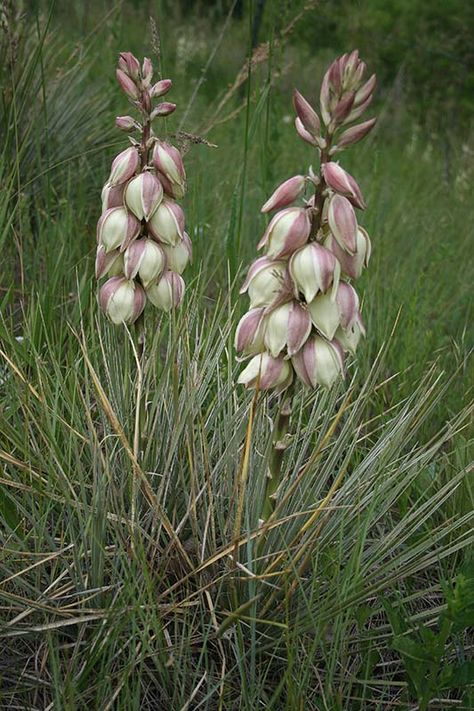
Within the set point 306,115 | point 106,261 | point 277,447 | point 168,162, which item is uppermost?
point 306,115

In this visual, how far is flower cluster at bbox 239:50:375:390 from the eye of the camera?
1159mm

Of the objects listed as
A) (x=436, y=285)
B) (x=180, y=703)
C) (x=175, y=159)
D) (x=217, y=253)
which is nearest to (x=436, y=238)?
(x=436, y=285)

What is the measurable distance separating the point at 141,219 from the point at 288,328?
494 millimetres

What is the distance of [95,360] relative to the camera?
172cm

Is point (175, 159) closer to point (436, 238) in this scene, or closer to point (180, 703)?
point (180, 703)

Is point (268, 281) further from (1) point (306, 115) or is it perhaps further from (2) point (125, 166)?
(2) point (125, 166)

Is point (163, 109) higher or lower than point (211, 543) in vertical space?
higher

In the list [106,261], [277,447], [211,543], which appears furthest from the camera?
[106,261]

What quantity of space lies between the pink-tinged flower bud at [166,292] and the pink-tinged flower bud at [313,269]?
19.4 inches

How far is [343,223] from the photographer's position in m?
1.16

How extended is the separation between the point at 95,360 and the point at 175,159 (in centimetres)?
48

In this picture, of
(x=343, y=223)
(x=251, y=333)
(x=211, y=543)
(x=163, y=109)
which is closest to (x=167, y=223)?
(x=163, y=109)

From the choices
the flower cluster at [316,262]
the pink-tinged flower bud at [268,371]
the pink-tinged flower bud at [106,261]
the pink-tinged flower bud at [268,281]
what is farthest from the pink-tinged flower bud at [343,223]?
the pink-tinged flower bud at [106,261]

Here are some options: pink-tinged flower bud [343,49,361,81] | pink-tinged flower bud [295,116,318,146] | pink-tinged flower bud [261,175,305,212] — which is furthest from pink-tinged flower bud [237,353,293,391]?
pink-tinged flower bud [343,49,361,81]
